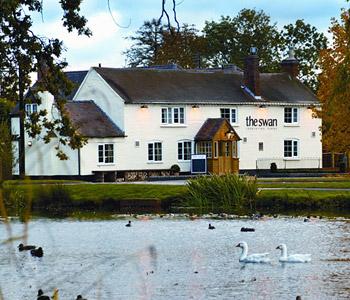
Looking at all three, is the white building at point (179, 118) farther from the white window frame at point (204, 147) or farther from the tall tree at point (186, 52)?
the tall tree at point (186, 52)

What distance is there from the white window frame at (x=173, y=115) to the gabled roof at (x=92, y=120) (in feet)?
12.7

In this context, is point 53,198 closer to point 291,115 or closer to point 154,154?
point 154,154

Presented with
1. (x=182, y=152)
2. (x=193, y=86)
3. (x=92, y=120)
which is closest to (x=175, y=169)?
(x=182, y=152)

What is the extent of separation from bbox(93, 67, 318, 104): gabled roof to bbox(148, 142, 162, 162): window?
2953 millimetres

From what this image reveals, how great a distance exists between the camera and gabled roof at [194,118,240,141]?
71.9 m

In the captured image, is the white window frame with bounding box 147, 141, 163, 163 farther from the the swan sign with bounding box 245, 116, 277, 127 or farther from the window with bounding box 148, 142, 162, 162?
the the swan sign with bounding box 245, 116, 277, 127

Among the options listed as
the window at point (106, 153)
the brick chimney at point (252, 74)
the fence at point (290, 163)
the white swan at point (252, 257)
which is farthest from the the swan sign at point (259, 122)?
the white swan at point (252, 257)

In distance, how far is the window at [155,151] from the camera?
232ft

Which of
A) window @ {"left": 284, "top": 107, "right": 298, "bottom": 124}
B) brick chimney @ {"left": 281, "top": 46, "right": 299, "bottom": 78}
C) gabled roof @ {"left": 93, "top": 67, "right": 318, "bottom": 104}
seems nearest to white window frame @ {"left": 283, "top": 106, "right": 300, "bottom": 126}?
window @ {"left": 284, "top": 107, "right": 298, "bottom": 124}

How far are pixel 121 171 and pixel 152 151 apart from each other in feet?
9.37

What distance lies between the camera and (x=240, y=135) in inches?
2963

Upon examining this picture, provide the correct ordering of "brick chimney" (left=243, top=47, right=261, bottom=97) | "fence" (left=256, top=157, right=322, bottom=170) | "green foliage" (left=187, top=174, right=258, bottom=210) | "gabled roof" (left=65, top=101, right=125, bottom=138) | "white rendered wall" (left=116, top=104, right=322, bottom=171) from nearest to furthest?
"green foliage" (left=187, top=174, right=258, bottom=210) → "gabled roof" (left=65, top=101, right=125, bottom=138) → "white rendered wall" (left=116, top=104, right=322, bottom=171) → "fence" (left=256, top=157, right=322, bottom=170) → "brick chimney" (left=243, top=47, right=261, bottom=97)

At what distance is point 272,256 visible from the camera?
26.8 metres

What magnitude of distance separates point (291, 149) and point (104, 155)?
15.3 m
